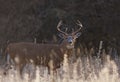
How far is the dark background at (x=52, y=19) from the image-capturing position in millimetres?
17203

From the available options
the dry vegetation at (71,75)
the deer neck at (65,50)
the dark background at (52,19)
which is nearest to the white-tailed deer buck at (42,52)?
the deer neck at (65,50)

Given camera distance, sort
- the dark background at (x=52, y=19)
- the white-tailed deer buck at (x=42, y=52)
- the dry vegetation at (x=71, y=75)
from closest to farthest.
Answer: the dry vegetation at (x=71, y=75) < the white-tailed deer buck at (x=42, y=52) < the dark background at (x=52, y=19)

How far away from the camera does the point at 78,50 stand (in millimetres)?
16422

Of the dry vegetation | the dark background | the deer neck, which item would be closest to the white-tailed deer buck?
the deer neck

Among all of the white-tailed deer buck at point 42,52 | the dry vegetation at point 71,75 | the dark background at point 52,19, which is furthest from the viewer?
the dark background at point 52,19

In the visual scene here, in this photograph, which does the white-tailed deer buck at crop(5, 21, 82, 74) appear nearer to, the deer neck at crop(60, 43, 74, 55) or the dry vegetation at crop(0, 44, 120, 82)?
the deer neck at crop(60, 43, 74, 55)

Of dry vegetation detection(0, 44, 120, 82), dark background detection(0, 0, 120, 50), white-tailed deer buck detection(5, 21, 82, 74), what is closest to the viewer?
dry vegetation detection(0, 44, 120, 82)

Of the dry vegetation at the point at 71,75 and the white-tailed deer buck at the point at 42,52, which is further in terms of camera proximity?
the white-tailed deer buck at the point at 42,52


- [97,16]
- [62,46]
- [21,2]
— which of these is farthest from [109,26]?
[62,46]

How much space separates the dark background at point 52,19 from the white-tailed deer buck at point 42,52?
4387 millimetres

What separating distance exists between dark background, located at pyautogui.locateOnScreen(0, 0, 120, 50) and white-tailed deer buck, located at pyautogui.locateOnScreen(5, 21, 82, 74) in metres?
4.39

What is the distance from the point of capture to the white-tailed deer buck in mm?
12109

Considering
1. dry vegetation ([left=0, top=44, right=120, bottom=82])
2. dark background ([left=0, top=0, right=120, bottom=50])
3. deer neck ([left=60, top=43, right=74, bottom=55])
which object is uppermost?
dark background ([left=0, top=0, right=120, bottom=50])

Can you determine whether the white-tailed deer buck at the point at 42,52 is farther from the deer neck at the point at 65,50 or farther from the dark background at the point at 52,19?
the dark background at the point at 52,19
